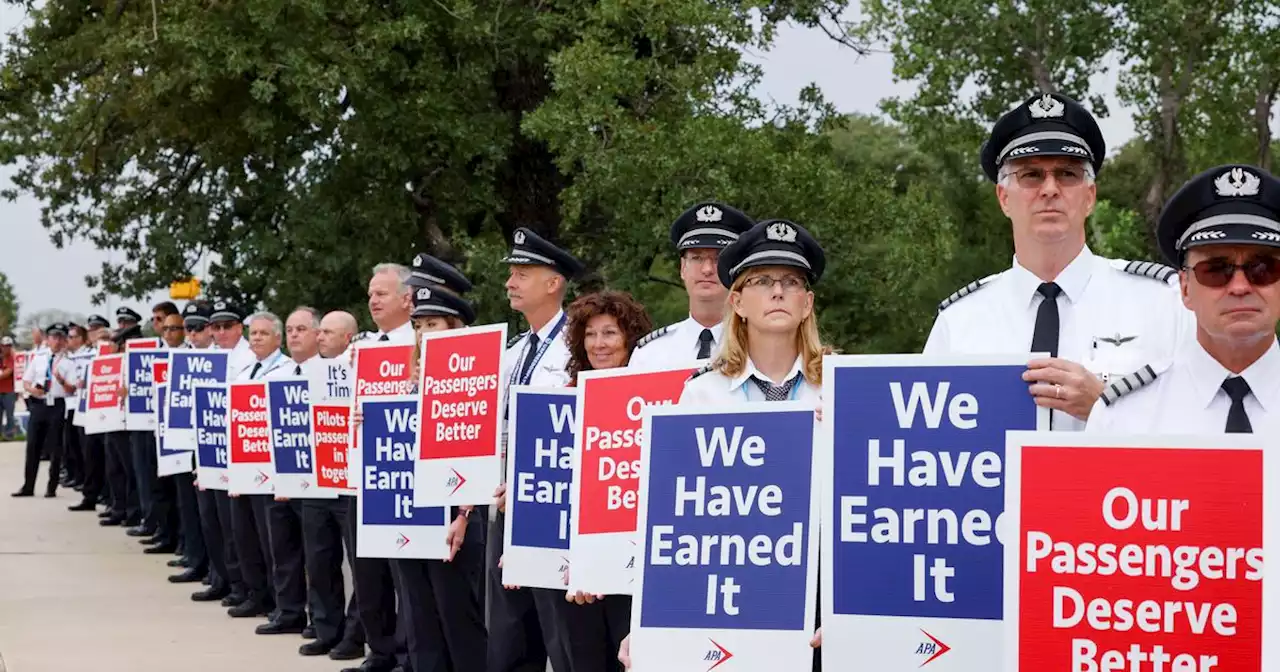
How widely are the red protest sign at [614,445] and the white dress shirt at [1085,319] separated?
1.61 metres

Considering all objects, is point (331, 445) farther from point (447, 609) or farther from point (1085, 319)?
point (1085, 319)

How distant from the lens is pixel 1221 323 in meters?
3.76

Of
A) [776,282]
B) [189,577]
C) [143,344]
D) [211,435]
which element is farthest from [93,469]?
[776,282]

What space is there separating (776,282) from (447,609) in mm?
3912

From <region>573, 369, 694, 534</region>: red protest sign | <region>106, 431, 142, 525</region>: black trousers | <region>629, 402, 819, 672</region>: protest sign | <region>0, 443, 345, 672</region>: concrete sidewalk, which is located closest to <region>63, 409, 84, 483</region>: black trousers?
<region>106, 431, 142, 525</region>: black trousers

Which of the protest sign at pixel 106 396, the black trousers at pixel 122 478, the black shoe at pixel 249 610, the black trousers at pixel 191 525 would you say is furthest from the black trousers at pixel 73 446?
the black shoe at pixel 249 610

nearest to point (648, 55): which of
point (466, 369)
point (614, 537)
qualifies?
point (466, 369)

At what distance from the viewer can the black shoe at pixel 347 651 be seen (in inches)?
424

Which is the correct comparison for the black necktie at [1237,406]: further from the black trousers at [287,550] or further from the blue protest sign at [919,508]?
the black trousers at [287,550]

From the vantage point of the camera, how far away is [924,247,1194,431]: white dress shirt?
14.7 ft

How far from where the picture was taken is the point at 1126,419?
392 cm

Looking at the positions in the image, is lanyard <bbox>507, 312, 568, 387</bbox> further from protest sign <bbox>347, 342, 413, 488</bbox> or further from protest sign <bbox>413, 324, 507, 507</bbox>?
protest sign <bbox>347, 342, 413, 488</bbox>

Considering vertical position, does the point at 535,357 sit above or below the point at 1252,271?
above

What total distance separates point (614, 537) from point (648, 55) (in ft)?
43.0
